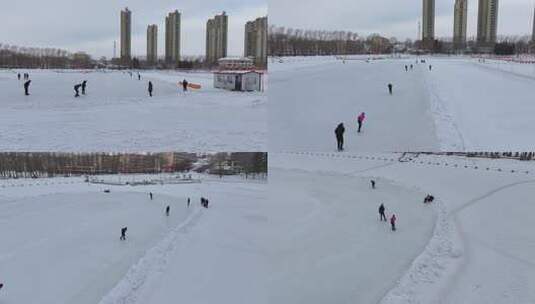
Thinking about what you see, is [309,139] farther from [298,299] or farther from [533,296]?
[533,296]

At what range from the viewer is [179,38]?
3547 millimetres

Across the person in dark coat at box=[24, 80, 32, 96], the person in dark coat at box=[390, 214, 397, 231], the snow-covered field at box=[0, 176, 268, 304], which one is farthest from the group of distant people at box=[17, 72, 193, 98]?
the person in dark coat at box=[390, 214, 397, 231]

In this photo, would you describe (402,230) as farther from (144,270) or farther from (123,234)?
(123,234)

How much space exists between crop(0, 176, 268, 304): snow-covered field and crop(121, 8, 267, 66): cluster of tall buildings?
96 centimetres

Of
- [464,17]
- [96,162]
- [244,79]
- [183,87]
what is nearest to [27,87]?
[96,162]

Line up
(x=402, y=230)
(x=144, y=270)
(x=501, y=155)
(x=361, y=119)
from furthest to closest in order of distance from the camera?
1. (x=144, y=270)
2. (x=402, y=230)
3. (x=361, y=119)
4. (x=501, y=155)

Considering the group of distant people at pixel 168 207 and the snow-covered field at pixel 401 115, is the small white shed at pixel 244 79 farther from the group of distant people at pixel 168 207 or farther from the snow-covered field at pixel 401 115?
the group of distant people at pixel 168 207

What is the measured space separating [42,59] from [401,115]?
3201mm

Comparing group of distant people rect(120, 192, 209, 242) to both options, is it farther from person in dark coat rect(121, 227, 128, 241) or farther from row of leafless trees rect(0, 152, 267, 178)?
row of leafless trees rect(0, 152, 267, 178)

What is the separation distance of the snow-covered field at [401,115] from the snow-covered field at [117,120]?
0.57 metres

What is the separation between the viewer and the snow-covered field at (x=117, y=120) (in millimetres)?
3855

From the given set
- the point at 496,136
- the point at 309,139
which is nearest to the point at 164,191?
the point at 309,139

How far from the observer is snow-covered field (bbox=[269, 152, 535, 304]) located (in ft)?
8.99

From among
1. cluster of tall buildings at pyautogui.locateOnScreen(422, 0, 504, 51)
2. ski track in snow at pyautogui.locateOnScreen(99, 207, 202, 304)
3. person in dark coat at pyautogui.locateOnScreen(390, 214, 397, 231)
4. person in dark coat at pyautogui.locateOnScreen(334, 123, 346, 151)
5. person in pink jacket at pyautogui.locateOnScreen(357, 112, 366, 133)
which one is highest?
cluster of tall buildings at pyautogui.locateOnScreen(422, 0, 504, 51)
